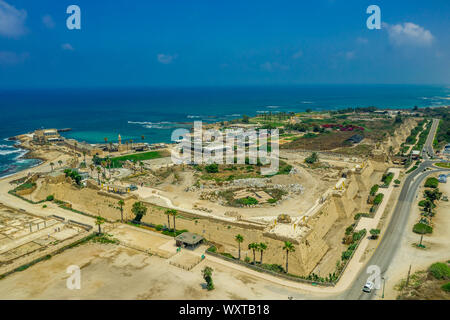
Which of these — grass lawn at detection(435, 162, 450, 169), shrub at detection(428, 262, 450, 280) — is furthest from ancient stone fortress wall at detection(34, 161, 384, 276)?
grass lawn at detection(435, 162, 450, 169)

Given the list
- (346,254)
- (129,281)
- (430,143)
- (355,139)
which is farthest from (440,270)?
(430,143)

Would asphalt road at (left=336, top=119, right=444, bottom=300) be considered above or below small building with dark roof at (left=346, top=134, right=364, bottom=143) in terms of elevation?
below

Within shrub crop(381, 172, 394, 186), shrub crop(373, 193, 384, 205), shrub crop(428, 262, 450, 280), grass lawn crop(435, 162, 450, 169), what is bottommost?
shrub crop(428, 262, 450, 280)

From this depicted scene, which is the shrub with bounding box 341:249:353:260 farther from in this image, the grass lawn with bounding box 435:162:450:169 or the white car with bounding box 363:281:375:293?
the grass lawn with bounding box 435:162:450:169

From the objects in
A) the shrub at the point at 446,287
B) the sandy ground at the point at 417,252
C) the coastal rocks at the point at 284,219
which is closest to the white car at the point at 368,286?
the sandy ground at the point at 417,252

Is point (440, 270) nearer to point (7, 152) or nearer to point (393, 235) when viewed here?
point (393, 235)

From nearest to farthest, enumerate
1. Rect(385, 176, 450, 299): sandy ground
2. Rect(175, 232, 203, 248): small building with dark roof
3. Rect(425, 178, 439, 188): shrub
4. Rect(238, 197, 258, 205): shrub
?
Rect(385, 176, 450, 299): sandy ground, Rect(175, 232, 203, 248): small building with dark roof, Rect(238, 197, 258, 205): shrub, Rect(425, 178, 439, 188): shrub
